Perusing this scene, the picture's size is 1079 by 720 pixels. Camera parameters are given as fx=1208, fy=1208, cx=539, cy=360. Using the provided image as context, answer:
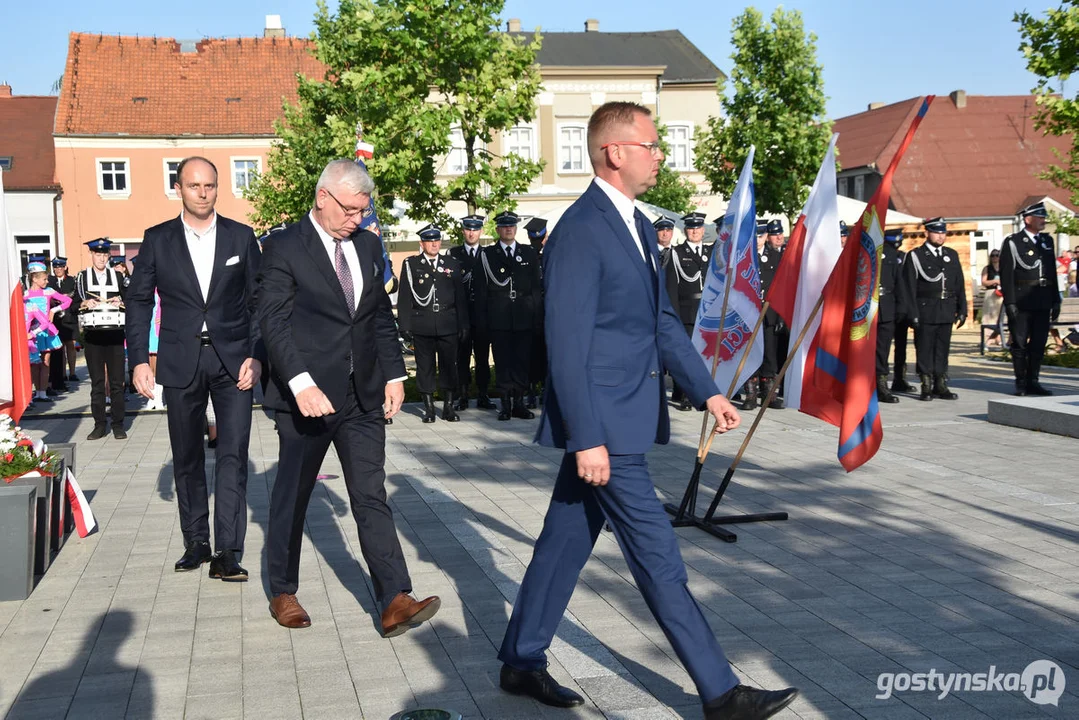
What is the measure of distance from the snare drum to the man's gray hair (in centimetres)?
780

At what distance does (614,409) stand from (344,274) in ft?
5.64

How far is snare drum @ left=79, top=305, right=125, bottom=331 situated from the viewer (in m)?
12.3

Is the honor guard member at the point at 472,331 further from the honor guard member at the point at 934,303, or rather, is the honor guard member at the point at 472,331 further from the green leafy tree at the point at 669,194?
the green leafy tree at the point at 669,194

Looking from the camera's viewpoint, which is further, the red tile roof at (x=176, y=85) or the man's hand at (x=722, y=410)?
the red tile roof at (x=176, y=85)

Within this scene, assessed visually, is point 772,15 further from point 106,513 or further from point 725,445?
point 106,513

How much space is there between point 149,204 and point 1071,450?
139 ft

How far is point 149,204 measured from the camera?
1843 inches

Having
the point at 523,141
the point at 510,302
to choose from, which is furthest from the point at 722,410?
the point at 523,141

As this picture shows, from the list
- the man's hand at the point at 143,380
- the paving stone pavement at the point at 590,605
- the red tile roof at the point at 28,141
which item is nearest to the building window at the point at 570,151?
the red tile roof at the point at 28,141

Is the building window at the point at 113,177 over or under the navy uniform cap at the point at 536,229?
over

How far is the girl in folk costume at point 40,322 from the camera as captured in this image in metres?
16.5

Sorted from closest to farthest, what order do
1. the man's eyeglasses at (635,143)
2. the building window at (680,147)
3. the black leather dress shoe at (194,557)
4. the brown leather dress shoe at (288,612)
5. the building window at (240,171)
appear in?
1. the man's eyeglasses at (635,143)
2. the brown leather dress shoe at (288,612)
3. the black leather dress shoe at (194,557)
4. the building window at (240,171)
5. the building window at (680,147)

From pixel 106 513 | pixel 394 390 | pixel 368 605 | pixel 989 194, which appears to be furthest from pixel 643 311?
pixel 989 194

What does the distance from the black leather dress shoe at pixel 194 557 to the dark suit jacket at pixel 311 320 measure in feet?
5.28
